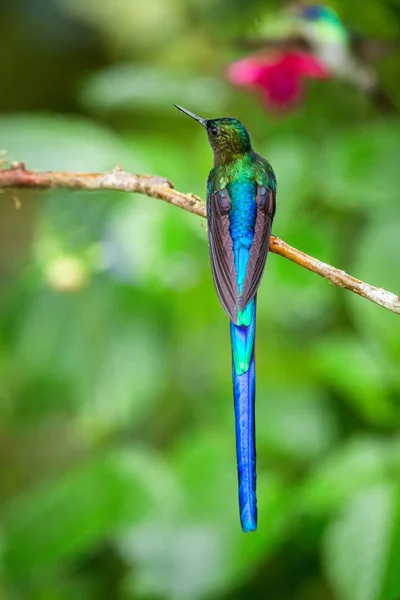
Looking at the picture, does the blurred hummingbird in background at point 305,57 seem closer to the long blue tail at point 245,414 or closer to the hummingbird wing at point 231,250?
the hummingbird wing at point 231,250

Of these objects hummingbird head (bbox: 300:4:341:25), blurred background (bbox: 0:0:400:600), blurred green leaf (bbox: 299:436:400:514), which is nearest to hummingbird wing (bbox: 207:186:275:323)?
blurred background (bbox: 0:0:400:600)

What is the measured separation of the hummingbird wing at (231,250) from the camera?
37.5 inches

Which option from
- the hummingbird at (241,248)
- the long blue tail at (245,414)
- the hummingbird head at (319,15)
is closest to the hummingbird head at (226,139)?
the hummingbird at (241,248)

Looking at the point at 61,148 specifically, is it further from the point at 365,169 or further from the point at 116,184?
the point at 116,184

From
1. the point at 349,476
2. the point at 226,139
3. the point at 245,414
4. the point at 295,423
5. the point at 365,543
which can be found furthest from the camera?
the point at 295,423

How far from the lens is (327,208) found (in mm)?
2422

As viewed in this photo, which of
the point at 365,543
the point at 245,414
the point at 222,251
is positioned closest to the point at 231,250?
the point at 222,251

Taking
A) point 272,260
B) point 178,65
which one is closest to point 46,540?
point 272,260

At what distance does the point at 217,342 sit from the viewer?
8.48 ft

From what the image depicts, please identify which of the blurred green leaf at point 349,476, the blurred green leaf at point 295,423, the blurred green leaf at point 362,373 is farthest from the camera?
the blurred green leaf at point 295,423

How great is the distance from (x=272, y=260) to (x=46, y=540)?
78 cm

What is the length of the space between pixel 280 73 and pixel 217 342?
2.66ft

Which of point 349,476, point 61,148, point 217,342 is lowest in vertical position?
point 349,476

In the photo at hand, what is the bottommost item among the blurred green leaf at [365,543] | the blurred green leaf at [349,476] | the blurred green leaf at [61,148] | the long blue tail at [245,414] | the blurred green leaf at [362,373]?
the long blue tail at [245,414]
